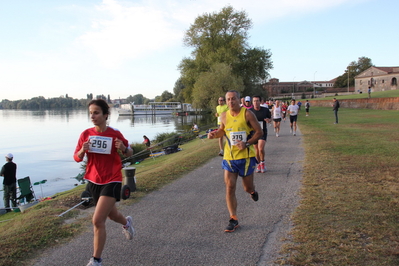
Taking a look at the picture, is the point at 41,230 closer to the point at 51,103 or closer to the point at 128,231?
the point at 128,231

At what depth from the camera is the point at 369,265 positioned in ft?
11.5

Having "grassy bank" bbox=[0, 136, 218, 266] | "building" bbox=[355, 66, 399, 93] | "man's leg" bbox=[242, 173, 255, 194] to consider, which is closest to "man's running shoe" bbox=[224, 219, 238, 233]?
"man's leg" bbox=[242, 173, 255, 194]

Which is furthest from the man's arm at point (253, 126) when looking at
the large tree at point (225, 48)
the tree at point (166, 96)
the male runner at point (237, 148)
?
the tree at point (166, 96)

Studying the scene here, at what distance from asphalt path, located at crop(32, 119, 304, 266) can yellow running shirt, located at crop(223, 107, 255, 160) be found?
1136 millimetres

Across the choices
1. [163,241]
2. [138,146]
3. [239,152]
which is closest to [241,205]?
[239,152]

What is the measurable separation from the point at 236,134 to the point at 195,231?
1.60 meters

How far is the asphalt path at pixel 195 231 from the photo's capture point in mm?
3889

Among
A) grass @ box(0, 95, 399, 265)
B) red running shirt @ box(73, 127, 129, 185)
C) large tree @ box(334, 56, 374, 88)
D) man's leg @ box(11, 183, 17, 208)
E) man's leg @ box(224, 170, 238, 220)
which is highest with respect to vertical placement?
large tree @ box(334, 56, 374, 88)

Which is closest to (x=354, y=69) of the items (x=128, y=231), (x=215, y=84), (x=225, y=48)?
(x=225, y=48)

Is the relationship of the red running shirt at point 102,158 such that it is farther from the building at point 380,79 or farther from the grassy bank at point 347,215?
the building at point 380,79

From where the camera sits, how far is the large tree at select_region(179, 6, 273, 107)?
48688mm

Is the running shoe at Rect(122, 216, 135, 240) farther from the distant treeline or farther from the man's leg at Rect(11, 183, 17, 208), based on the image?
the distant treeline

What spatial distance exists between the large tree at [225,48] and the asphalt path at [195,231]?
42.3 meters

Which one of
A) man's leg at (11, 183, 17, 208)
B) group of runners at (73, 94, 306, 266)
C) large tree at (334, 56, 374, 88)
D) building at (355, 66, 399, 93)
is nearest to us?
group of runners at (73, 94, 306, 266)
